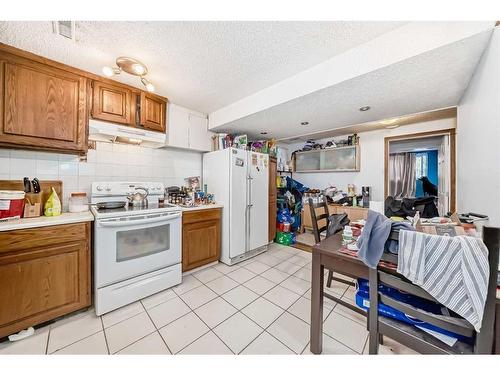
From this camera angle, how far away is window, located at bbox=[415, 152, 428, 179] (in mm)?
3635

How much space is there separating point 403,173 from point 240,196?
349cm

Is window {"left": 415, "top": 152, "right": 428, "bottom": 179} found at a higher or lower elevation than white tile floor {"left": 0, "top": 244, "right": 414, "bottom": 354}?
higher

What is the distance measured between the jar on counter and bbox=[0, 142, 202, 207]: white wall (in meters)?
0.20

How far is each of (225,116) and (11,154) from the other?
7.11 feet

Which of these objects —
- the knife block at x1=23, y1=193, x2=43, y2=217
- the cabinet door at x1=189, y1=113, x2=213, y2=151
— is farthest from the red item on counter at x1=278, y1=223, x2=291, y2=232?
the knife block at x1=23, y1=193, x2=43, y2=217

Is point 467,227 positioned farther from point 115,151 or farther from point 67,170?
point 67,170

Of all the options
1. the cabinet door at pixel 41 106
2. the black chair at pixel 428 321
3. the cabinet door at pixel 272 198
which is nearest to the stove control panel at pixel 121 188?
the cabinet door at pixel 41 106

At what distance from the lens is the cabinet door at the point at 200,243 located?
2194mm

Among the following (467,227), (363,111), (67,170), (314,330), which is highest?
(363,111)

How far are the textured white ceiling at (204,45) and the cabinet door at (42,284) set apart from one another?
5.20ft

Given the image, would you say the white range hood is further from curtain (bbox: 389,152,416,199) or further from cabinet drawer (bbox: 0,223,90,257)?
curtain (bbox: 389,152,416,199)
